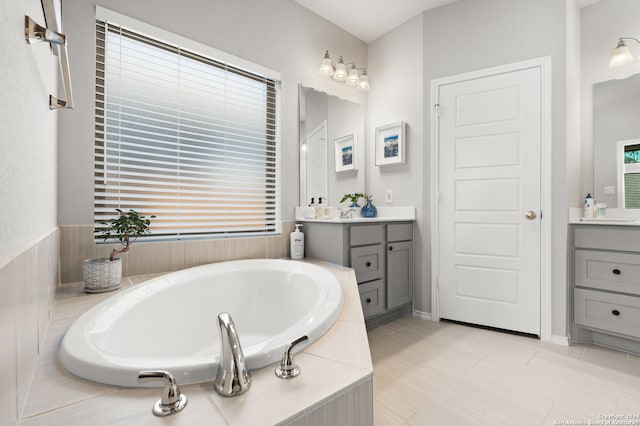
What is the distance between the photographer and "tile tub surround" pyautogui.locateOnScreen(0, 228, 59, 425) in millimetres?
461

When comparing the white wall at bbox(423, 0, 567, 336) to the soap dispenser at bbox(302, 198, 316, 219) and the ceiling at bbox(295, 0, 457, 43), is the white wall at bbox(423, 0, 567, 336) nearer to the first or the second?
the ceiling at bbox(295, 0, 457, 43)

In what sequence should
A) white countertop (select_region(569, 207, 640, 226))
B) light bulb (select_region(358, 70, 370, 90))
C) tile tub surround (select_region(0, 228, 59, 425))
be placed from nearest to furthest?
tile tub surround (select_region(0, 228, 59, 425)) → white countertop (select_region(569, 207, 640, 226)) → light bulb (select_region(358, 70, 370, 90))

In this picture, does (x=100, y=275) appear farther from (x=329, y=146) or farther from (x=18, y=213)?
(x=329, y=146)

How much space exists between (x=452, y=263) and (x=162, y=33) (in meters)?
2.66

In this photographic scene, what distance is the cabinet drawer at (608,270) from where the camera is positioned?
1896mm

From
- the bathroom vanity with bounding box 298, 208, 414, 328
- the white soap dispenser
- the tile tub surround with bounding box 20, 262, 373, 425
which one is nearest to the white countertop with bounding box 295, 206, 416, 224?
the bathroom vanity with bounding box 298, 208, 414, 328

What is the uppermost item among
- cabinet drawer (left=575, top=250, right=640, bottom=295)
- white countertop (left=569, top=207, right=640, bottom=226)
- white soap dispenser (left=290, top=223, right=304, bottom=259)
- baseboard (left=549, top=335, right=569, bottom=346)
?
white countertop (left=569, top=207, right=640, bottom=226)

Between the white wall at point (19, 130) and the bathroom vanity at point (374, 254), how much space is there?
1575 mm

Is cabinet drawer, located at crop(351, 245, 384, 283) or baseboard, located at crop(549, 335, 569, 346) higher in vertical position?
cabinet drawer, located at crop(351, 245, 384, 283)

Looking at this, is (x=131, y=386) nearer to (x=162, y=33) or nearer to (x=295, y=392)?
(x=295, y=392)

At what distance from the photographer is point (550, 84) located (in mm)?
2129

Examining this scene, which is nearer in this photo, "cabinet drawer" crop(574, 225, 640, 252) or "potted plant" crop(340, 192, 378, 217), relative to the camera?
"cabinet drawer" crop(574, 225, 640, 252)

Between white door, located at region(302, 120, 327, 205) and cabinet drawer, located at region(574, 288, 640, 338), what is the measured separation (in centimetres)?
203

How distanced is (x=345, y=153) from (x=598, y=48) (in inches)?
82.0
